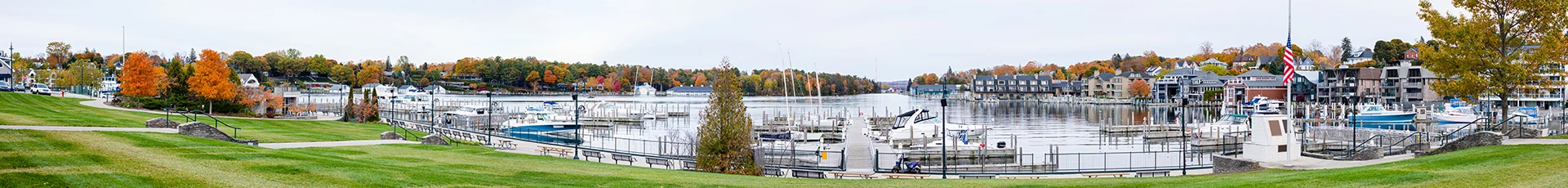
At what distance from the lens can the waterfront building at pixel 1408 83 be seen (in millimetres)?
112656

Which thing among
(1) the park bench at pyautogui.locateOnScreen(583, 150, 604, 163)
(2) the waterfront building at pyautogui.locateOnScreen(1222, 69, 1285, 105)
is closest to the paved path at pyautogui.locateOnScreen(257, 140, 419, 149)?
(1) the park bench at pyautogui.locateOnScreen(583, 150, 604, 163)

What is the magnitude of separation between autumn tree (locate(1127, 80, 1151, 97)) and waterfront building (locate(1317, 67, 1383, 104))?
1252 inches

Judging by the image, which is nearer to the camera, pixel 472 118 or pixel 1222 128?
pixel 1222 128

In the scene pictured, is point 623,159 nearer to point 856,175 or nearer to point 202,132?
point 856,175

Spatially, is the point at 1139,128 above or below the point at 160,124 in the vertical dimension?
below

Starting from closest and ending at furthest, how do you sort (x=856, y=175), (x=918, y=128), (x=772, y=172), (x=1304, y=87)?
(x=856, y=175) → (x=772, y=172) → (x=918, y=128) → (x=1304, y=87)


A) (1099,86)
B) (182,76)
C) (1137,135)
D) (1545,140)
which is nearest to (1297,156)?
(1545,140)

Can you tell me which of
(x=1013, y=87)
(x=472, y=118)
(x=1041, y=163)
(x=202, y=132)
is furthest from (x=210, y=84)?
(x=1013, y=87)

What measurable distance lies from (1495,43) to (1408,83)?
315ft

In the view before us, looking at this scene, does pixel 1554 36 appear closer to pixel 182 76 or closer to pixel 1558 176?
pixel 1558 176

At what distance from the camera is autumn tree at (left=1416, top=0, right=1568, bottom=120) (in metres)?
30.9

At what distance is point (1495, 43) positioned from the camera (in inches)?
1261

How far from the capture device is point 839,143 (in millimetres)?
55094

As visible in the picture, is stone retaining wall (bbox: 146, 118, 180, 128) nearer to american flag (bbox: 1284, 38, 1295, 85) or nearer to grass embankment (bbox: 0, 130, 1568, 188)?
grass embankment (bbox: 0, 130, 1568, 188)
